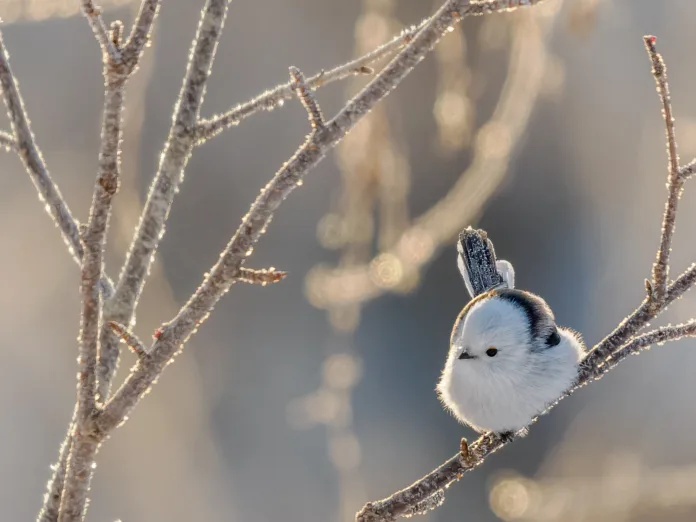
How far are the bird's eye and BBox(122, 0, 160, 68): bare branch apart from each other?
1.63 meters

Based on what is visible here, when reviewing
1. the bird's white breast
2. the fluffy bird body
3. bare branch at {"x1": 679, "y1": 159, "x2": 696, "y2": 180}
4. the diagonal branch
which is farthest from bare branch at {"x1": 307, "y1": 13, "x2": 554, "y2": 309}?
bare branch at {"x1": 679, "y1": 159, "x2": 696, "y2": 180}

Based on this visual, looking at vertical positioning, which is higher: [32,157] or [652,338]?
[32,157]

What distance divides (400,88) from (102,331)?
4.21 metres

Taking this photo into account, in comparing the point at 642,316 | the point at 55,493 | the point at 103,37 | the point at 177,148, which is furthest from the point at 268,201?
the point at 642,316

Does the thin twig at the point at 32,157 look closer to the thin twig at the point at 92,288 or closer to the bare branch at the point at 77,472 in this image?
the thin twig at the point at 92,288

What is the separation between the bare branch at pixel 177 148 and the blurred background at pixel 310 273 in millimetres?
2855

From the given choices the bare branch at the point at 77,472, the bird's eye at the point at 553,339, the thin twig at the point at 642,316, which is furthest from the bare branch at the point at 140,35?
the bird's eye at the point at 553,339

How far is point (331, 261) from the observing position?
567 centimetres

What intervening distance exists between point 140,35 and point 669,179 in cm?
104

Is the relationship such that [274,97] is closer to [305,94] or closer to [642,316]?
[305,94]

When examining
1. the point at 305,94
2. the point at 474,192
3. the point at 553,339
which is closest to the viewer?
the point at 305,94

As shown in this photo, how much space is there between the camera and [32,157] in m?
1.36

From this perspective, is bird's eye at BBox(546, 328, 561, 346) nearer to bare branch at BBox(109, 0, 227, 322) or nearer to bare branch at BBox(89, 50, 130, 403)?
bare branch at BBox(109, 0, 227, 322)

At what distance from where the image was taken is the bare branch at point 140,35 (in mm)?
1115
